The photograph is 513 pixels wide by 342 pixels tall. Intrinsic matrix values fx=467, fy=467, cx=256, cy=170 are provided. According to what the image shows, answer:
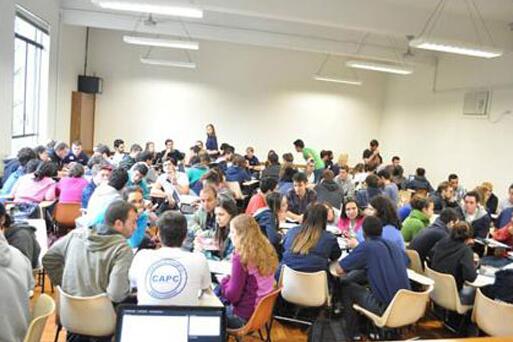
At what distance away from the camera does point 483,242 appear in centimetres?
516

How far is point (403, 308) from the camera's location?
338 centimetres

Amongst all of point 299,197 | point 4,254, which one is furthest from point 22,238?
point 299,197

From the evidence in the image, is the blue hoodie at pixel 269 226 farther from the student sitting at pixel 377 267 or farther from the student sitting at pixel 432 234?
the student sitting at pixel 432 234

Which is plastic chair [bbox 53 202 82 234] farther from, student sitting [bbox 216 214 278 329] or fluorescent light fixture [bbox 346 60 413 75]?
fluorescent light fixture [bbox 346 60 413 75]

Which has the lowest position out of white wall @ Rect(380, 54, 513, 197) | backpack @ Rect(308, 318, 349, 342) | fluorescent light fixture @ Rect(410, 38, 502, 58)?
backpack @ Rect(308, 318, 349, 342)

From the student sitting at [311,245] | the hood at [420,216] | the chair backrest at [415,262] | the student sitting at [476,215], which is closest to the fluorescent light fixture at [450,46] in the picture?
the student sitting at [476,215]

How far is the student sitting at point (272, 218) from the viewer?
446 centimetres

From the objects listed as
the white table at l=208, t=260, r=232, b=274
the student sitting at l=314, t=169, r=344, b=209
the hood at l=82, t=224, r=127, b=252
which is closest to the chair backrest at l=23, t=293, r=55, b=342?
the hood at l=82, t=224, r=127, b=252

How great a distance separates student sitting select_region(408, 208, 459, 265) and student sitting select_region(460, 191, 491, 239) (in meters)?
1.22

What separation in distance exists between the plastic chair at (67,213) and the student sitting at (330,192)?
3.17 metres

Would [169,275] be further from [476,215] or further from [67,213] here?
[476,215]

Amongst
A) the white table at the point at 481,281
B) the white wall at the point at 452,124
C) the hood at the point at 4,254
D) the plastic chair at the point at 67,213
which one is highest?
the white wall at the point at 452,124

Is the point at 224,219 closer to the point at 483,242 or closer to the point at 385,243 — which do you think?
Result: the point at 385,243

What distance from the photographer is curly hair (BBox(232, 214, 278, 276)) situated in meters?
2.96
